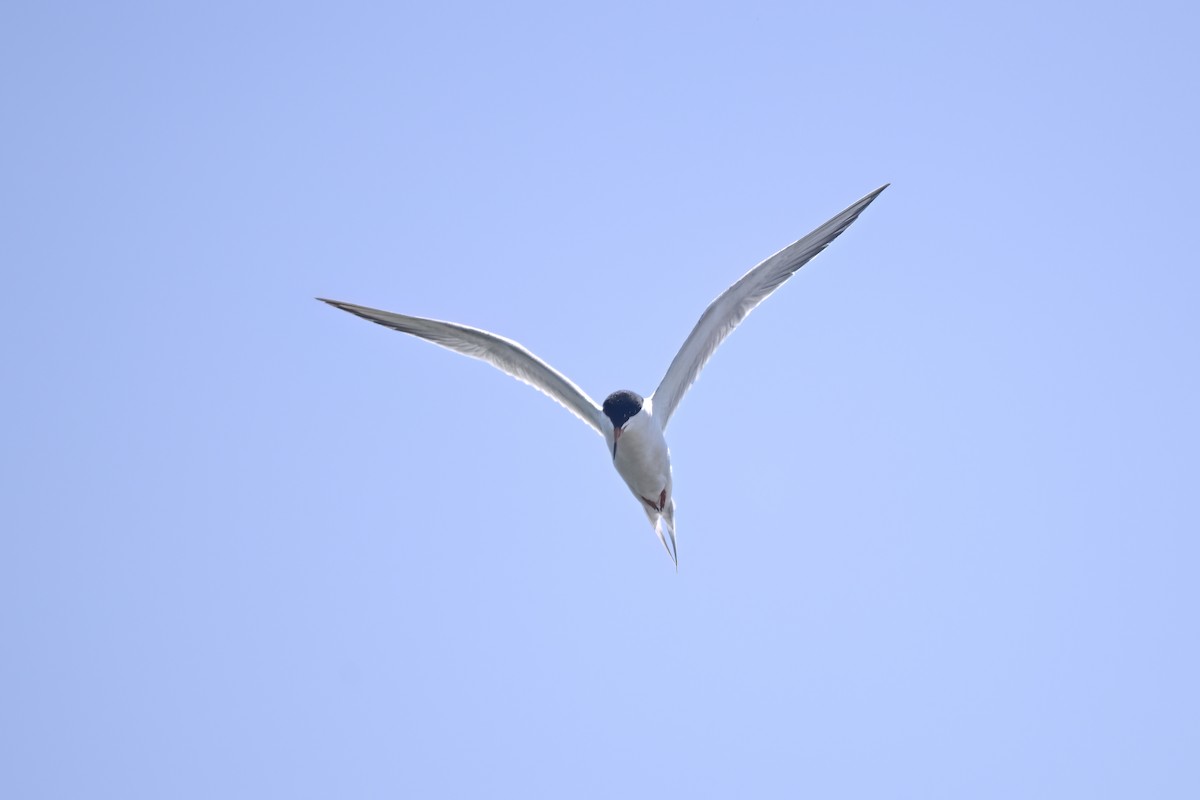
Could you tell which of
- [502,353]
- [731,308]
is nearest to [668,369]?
[731,308]

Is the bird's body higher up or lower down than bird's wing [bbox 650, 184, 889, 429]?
lower down

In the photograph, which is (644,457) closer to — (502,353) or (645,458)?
(645,458)

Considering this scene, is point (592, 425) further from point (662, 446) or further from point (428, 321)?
point (428, 321)

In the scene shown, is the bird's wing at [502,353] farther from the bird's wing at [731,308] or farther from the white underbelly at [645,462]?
the bird's wing at [731,308]

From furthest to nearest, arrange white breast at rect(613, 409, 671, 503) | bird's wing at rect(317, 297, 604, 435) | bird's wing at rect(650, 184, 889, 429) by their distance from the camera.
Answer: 1. bird's wing at rect(650, 184, 889, 429)
2. bird's wing at rect(317, 297, 604, 435)
3. white breast at rect(613, 409, 671, 503)

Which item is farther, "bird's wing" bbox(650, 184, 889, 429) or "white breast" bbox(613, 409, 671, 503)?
"bird's wing" bbox(650, 184, 889, 429)

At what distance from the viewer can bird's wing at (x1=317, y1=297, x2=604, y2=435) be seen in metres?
10.4

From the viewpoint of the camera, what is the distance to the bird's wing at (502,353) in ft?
34.1

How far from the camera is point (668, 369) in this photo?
10.8 m

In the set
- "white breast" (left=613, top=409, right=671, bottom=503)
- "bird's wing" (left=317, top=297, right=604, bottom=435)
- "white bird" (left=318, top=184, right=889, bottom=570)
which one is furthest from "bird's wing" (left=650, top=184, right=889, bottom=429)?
"bird's wing" (left=317, top=297, right=604, bottom=435)

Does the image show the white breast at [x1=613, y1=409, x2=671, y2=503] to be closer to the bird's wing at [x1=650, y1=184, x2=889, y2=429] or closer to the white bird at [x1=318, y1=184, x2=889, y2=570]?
the white bird at [x1=318, y1=184, x2=889, y2=570]

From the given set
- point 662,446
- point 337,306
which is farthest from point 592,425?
point 337,306

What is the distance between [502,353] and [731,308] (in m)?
2.12

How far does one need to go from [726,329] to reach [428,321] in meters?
2.71
